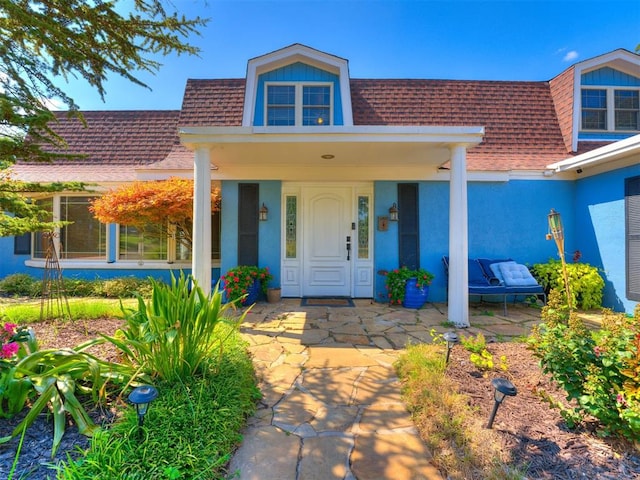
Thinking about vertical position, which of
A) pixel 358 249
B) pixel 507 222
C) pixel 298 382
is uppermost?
pixel 507 222

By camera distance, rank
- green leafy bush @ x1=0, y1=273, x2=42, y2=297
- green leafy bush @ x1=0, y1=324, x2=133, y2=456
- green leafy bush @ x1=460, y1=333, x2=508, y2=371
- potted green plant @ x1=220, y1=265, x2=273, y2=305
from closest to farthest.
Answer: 1. green leafy bush @ x1=0, y1=324, x2=133, y2=456
2. green leafy bush @ x1=460, y1=333, x2=508, y2=371
3. potted green plant @ x1=220, y1=265, x2=273, y2=305
4. green leafy bush @ x1=0, y1=273, x2=42, y2=297

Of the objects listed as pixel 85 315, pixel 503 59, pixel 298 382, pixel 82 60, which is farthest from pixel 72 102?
pixel 503 59

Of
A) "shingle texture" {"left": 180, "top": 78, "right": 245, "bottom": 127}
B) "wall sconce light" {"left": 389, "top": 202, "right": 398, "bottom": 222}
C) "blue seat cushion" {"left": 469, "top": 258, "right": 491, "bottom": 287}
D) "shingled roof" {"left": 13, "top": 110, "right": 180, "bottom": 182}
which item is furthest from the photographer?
"shingled roof" {"left": 13, "top": 110, "right": 180, "bottom": 182}

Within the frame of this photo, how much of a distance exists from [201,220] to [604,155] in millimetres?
7054

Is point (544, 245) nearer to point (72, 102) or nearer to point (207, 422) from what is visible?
point (207, 422)

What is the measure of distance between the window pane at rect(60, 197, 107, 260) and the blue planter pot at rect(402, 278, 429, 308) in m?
7.52

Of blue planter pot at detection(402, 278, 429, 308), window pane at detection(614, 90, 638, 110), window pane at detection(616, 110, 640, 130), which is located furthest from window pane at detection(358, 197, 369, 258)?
window pane at detection(614, 90, 638, 110)

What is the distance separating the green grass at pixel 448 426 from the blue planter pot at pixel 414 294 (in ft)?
9.57

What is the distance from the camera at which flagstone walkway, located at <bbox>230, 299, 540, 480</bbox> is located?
6.16 ft

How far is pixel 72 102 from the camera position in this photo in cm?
331

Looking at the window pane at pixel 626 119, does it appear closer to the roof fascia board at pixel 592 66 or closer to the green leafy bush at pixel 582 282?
the roof fascia board at pixel 592 66

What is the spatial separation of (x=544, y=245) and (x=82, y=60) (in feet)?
28.3

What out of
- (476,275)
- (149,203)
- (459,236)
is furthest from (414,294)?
(149,203)

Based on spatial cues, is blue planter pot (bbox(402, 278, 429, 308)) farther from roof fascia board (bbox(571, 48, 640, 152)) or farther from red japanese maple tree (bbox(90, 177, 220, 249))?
roof fascia board (bbox(571, 48, 640, 152))
